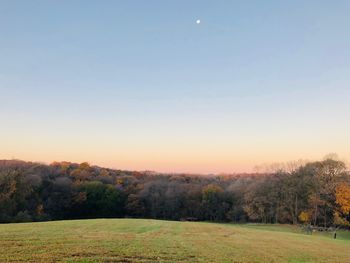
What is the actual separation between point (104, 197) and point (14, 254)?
308 feet

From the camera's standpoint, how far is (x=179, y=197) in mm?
117250

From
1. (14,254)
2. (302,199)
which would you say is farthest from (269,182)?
(14,254)

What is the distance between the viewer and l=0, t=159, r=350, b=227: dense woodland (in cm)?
8094

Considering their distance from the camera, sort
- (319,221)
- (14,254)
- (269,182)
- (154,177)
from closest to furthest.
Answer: (14,254) → (319,221) → (269,182) → (154,177)

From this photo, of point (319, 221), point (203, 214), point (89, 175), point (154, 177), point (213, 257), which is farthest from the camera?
point (154, 177)

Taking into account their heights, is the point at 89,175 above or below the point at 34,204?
above

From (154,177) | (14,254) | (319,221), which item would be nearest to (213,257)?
(14,254)

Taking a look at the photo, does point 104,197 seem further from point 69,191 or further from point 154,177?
point 154,177

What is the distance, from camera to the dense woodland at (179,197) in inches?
3187

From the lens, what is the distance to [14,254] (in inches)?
676

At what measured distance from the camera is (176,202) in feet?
381

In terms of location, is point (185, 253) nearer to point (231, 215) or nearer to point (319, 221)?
point (319, 221)

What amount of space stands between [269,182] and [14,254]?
270 feet

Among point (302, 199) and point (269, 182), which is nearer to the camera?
point (302, 199)
